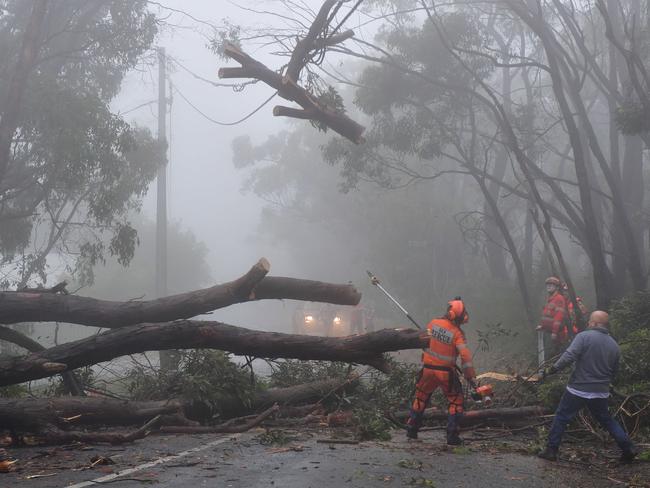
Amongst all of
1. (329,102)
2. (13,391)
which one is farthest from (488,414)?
(13,391)

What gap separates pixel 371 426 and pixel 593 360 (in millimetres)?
2345

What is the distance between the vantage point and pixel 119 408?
811 centimetres

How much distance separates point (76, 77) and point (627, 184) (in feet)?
44.8

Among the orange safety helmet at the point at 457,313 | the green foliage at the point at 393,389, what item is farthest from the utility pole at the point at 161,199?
the orange safety helmet at the point at 457,313

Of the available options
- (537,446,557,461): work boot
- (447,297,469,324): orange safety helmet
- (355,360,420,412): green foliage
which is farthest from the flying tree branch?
(537,446,557,461): work boot

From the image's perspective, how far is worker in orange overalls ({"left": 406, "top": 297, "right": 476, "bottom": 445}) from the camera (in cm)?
838

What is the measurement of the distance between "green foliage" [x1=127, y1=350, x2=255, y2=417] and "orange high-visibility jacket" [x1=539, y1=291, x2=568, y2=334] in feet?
18.1

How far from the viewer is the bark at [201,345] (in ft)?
25.1

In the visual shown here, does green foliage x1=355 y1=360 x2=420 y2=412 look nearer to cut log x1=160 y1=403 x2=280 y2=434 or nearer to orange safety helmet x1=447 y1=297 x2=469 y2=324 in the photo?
orange safety helmet x1=447 y1=297 x2=469 y2=324

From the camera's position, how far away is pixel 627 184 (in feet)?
62.0

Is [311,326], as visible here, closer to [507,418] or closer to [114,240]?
[114,240]

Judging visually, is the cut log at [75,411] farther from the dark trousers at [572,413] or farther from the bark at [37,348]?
the dark trousers at [572,413]

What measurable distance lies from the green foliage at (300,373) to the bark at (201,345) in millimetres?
1816

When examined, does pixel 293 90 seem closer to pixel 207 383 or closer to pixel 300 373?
pixel 207 383
